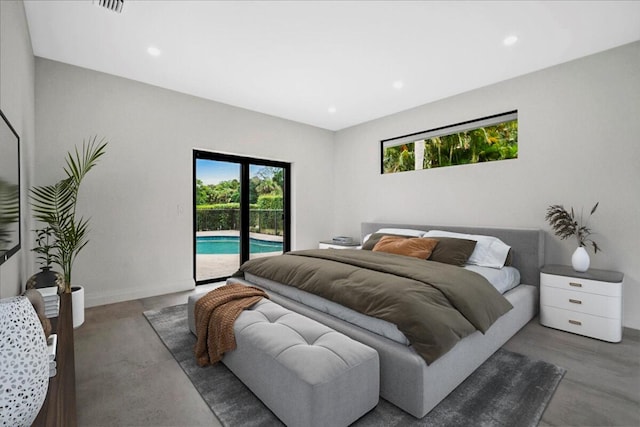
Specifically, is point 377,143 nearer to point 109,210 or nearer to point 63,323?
point 109,210

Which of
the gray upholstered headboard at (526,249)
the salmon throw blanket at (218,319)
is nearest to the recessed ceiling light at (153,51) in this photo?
the salmon throw blanket at (218,319)

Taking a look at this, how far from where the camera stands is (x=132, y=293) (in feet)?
12.0

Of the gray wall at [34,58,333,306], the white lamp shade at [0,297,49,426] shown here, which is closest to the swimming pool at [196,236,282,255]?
the gray wall at [34,58,333,306]

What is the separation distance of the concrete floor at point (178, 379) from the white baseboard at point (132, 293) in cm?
56

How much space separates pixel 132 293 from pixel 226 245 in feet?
4.69

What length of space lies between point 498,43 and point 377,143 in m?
2.39

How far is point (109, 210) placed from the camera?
3545 millimetres

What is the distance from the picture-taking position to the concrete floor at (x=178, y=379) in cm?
170

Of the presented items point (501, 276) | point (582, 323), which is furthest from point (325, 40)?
point (582, 323)

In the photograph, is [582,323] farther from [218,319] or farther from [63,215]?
[63,215]

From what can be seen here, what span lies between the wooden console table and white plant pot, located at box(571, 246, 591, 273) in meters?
3.72

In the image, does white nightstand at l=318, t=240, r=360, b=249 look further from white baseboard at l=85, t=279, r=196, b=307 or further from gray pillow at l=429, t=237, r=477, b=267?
white baseboard at l=85, t=279, r=196, b=307

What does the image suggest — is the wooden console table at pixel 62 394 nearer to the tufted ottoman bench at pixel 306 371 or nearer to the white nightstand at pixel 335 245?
the tufted ottoman bench at pixel 306 371

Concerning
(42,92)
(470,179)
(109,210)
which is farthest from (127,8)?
(470,179)
